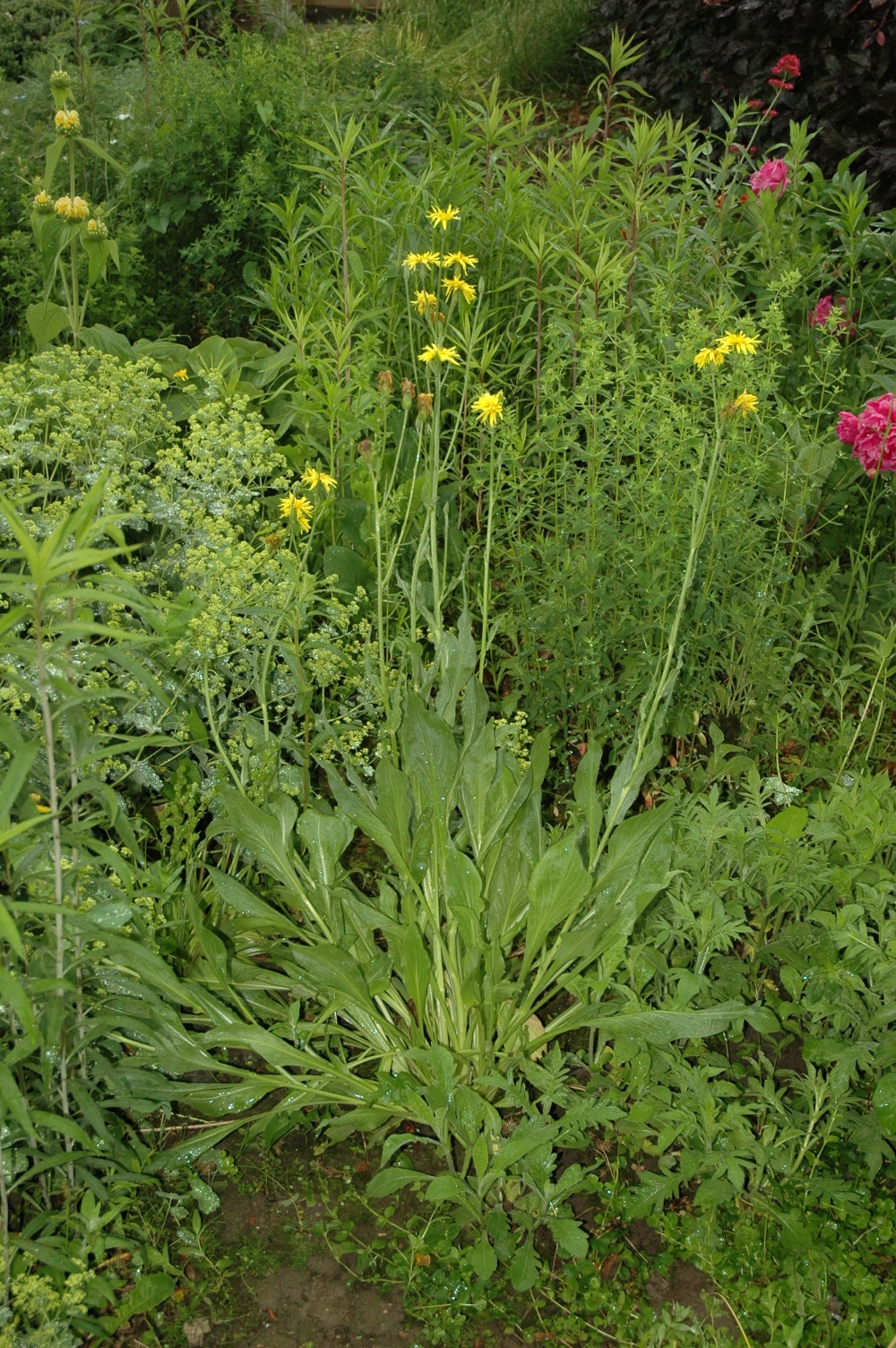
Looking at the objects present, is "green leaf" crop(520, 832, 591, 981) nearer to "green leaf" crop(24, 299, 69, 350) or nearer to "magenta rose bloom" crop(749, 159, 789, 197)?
"green leaf" crop(24, 299, 69, 350)

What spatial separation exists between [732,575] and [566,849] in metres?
1.14

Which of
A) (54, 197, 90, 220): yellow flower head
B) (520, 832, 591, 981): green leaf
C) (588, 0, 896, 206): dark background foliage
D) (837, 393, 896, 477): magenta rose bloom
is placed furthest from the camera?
(588, 0, 896, 206): dark background foliage

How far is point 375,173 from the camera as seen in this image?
3.94 meters

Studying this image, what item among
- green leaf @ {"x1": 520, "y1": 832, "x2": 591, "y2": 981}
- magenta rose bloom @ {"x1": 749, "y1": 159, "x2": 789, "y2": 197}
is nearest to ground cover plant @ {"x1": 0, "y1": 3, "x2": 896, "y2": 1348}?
green leaf @ {"x1": 520, "y1": 832, "x2": 591, "y2": 981}

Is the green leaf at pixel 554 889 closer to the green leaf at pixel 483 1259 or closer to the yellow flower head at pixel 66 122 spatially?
the green leaf at pixel 483 1259

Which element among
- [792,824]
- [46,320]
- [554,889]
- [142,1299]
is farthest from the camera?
[46,320]

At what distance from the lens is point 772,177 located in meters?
3.73

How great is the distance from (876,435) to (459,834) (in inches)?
54.9

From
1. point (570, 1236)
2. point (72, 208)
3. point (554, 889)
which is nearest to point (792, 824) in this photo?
point (554, 889)

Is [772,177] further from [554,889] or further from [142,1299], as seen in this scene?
[142,1299]

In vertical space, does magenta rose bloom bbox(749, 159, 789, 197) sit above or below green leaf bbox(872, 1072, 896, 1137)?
above

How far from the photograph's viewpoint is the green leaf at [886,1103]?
193 centimetres

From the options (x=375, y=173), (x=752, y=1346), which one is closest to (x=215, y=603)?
(x=752, y=1346)

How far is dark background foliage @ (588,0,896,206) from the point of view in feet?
18.9
